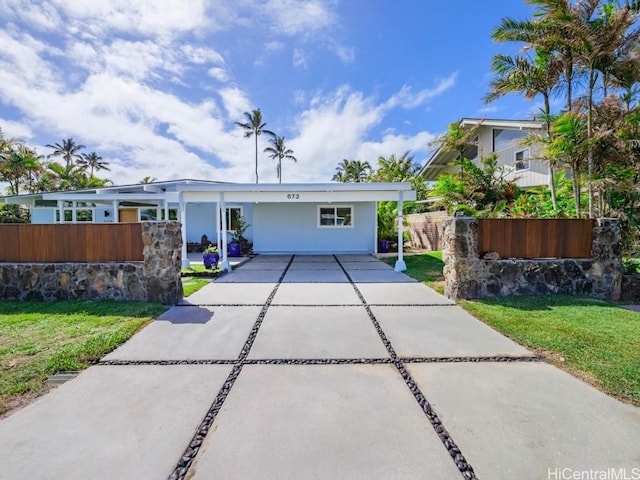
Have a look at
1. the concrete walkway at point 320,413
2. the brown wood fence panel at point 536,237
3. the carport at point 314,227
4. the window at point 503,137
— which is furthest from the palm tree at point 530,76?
the concrete walkway at point 320,413

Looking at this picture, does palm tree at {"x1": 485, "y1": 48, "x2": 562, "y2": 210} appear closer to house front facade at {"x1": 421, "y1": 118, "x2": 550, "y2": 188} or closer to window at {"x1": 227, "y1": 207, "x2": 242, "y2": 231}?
house front facade at {"x1": 421, "y1": 118, "x2": 550, "y2": 188}

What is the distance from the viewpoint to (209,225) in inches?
592

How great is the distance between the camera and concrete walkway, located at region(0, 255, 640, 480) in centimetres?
202

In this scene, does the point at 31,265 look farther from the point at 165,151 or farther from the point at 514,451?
the point at 165,151

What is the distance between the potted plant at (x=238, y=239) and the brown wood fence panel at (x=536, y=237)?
1022 centimetres

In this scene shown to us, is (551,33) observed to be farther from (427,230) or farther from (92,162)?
(92,162)

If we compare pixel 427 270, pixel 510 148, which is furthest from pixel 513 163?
pixel 427 270

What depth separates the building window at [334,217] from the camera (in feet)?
47.3

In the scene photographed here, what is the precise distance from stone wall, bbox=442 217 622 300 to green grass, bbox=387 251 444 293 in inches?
37.2

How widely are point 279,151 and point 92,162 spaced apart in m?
24.4

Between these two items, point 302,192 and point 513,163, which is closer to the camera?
point 302,192

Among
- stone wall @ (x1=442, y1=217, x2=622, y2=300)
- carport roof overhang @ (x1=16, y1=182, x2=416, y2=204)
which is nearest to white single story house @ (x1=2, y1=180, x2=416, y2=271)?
carport roof overhang @ (x1=16, y1=182, x2=416, y2=204)

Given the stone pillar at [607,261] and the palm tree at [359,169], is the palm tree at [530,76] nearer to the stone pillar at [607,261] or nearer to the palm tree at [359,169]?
the stone pillar at [607,261]

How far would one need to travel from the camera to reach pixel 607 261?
633 centimetres
